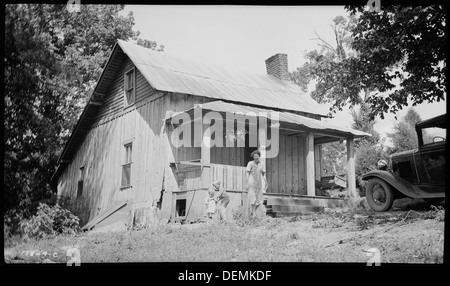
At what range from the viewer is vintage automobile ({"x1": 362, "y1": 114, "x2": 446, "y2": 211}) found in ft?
24.4

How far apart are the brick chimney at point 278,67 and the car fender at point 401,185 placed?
31.9 feet

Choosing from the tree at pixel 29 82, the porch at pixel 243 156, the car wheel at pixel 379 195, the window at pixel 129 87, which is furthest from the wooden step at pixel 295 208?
the window at pixel 129 87

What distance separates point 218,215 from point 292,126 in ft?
12.3

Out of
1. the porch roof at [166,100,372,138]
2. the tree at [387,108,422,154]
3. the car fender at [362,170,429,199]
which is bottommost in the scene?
the car fender at [362,170,429,199]

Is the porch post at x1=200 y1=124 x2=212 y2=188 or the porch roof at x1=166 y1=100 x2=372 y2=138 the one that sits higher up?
the porch roof at x1=166 y1=100 x2=372 y2=138

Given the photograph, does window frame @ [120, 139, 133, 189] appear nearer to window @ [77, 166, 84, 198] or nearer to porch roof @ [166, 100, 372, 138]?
porch roof @ [166, 100, 372, 138]

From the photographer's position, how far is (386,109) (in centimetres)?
785

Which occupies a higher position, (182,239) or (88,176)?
(88,176)

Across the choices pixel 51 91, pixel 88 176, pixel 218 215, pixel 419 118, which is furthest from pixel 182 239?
pixel 88 176

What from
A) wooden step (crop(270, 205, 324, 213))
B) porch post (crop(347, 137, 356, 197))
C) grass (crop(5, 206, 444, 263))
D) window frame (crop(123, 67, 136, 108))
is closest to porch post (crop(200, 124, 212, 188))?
wooden step (crop(270, 205, 324, 213))

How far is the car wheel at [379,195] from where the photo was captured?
8.04 meters

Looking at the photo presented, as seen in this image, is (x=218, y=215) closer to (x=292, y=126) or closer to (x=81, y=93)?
(x=292, y=126)
